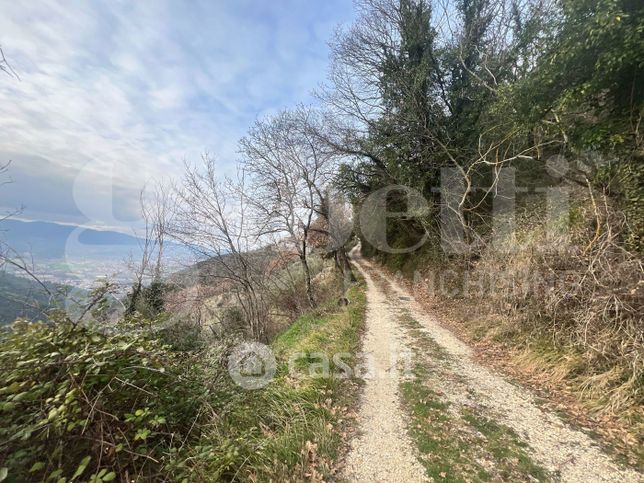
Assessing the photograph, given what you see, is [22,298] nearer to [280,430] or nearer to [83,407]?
[83,407]

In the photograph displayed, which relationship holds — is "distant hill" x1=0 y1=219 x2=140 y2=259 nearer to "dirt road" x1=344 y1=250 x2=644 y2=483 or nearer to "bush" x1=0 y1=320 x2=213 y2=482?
"bush" x1=0 y1=320 x2=213 y2=482

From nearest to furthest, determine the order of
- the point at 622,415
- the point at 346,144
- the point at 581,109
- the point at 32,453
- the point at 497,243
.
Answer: the point at 32,453
the point at 622,415
the point at 581,109
the point at 497,243
the point at 346,144

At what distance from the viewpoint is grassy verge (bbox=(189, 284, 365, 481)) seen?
9.50ft

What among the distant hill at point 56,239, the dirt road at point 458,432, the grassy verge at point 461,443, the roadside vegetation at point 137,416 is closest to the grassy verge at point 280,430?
the roadside vegetation at point 137,416

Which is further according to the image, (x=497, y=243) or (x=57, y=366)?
(x=497, y=243)

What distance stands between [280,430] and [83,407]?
2.11 m

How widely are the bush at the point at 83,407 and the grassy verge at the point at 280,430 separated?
→ 1.15ft

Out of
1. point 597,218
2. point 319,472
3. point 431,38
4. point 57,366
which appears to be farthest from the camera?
point 431,38

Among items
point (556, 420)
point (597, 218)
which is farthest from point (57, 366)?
point (597, 218)

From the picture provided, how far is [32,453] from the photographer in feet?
7.29

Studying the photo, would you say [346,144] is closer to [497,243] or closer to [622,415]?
[497,243]

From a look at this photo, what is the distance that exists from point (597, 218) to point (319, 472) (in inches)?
238

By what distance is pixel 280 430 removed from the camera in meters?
3.56

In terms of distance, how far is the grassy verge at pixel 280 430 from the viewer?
289cm
